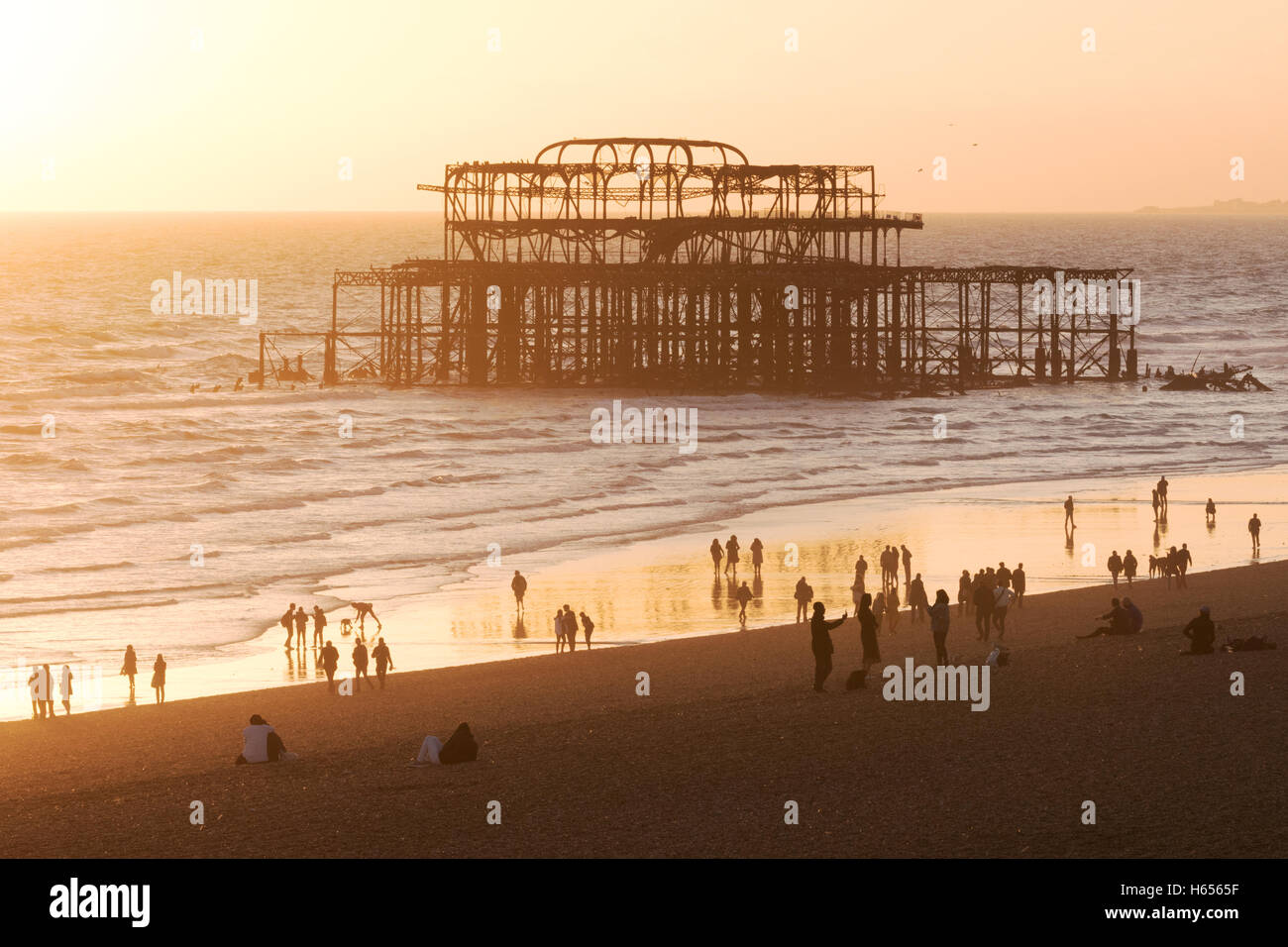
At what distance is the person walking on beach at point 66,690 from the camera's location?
19.8 metres

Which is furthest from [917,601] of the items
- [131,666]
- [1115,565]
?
[131,666]

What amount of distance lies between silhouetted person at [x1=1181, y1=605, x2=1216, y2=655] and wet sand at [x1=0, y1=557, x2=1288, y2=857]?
0.82 ft

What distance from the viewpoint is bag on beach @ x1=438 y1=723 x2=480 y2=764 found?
1541cm

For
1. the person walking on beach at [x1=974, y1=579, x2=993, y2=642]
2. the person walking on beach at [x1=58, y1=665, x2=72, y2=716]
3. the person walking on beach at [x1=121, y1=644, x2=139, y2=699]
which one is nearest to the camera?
the person walking on beach at [x1=58, y1=665, x2=72, y2=716]

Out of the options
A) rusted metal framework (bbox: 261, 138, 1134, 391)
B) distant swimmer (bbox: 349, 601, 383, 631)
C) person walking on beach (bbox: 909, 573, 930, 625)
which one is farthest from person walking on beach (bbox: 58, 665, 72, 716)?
rusted metal framework (bbox: 261, 138, 1134, 391)

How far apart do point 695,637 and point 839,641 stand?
2577 millimetres

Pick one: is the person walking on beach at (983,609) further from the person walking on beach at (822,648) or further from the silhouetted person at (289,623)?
the silhouetted person at (289,623)

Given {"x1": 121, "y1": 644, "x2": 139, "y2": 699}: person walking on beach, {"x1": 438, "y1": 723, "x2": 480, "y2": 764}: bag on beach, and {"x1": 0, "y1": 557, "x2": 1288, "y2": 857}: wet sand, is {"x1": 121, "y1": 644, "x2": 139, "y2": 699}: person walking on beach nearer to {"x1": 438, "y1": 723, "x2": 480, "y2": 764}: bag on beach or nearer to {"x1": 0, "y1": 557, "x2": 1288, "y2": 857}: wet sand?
{"x1": 0, "y1": 557, "x2": 1288, "y2": 857}: wet sand

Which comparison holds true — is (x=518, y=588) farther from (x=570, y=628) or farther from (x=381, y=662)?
(x=381, y=662)

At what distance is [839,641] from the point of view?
2170cm
